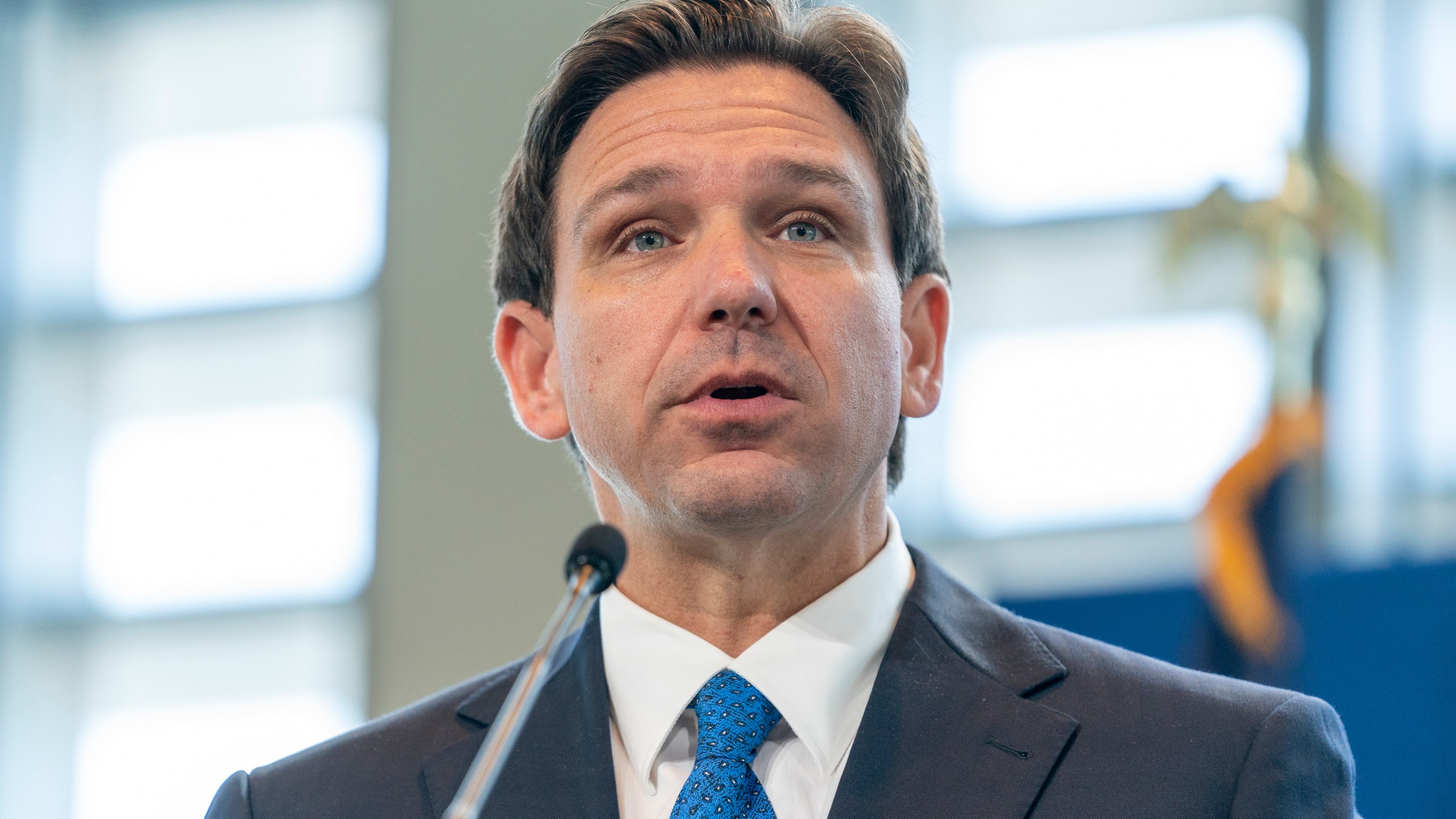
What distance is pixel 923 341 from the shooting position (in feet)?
7.81

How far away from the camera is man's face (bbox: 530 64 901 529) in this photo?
6.52 feet

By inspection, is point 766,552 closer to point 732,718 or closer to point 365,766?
point 732,718

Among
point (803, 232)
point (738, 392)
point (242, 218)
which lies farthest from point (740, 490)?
point (242, 218)

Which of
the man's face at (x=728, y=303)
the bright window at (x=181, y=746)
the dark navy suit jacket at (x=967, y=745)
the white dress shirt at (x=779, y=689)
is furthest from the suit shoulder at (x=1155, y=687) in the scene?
the bright window at (x=181, y=746)

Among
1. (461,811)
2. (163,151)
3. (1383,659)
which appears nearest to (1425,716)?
(1383,659)

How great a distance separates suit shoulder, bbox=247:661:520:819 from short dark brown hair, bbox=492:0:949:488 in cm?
55

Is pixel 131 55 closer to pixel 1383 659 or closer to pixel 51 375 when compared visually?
pixel 51 375

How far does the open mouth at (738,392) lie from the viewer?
199cm

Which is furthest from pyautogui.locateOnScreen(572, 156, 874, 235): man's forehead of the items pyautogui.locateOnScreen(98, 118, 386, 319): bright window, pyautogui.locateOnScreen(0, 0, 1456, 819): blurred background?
pyautogui.locateOnScreen(98, 118, 386, 319): bright window

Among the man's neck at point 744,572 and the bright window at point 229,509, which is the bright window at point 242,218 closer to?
the bright window at point 229,509

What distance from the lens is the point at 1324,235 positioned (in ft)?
16.7

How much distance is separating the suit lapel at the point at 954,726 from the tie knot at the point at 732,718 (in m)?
0.11

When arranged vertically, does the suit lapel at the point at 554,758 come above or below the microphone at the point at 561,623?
below

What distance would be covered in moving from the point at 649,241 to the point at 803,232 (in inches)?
7.2
